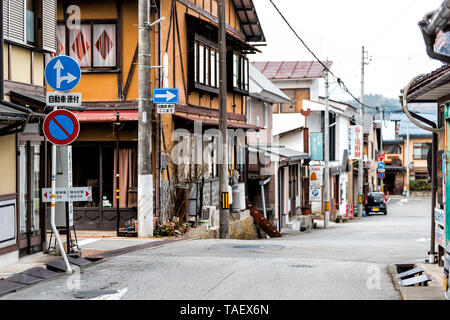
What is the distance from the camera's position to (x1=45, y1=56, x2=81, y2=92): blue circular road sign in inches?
436

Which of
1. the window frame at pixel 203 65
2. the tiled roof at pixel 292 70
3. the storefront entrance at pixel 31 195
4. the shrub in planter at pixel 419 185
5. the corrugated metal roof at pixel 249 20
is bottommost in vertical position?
Result: the shrub in planter at pixel 419 185

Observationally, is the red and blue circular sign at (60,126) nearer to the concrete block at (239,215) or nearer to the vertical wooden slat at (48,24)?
the vertical wooden slat at (48,24)

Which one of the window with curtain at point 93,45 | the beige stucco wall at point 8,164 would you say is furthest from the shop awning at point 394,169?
the beige stucco wall at point 8,164

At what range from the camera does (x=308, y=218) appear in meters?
39.2

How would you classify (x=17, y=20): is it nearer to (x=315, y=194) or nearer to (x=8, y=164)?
(x=8, y=164)

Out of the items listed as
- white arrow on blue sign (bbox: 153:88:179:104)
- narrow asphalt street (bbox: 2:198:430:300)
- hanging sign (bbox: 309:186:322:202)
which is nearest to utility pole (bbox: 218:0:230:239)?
white arrow on blue sign (bbox: 153:88:179:104)

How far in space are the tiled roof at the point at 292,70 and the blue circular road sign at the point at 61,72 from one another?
134 feet

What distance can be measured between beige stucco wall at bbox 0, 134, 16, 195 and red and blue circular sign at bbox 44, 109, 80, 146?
5.53 ft

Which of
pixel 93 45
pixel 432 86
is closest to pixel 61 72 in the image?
pixel 432 86

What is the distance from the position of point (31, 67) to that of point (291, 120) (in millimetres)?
32384

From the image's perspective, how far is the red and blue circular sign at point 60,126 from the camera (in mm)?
A: 10766

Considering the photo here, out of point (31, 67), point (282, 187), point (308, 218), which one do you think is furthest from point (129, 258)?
point (308, 218)

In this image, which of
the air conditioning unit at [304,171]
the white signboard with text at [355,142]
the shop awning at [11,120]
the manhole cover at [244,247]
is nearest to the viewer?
the shop awning at [11,120]

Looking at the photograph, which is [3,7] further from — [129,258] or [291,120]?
[291,120]
